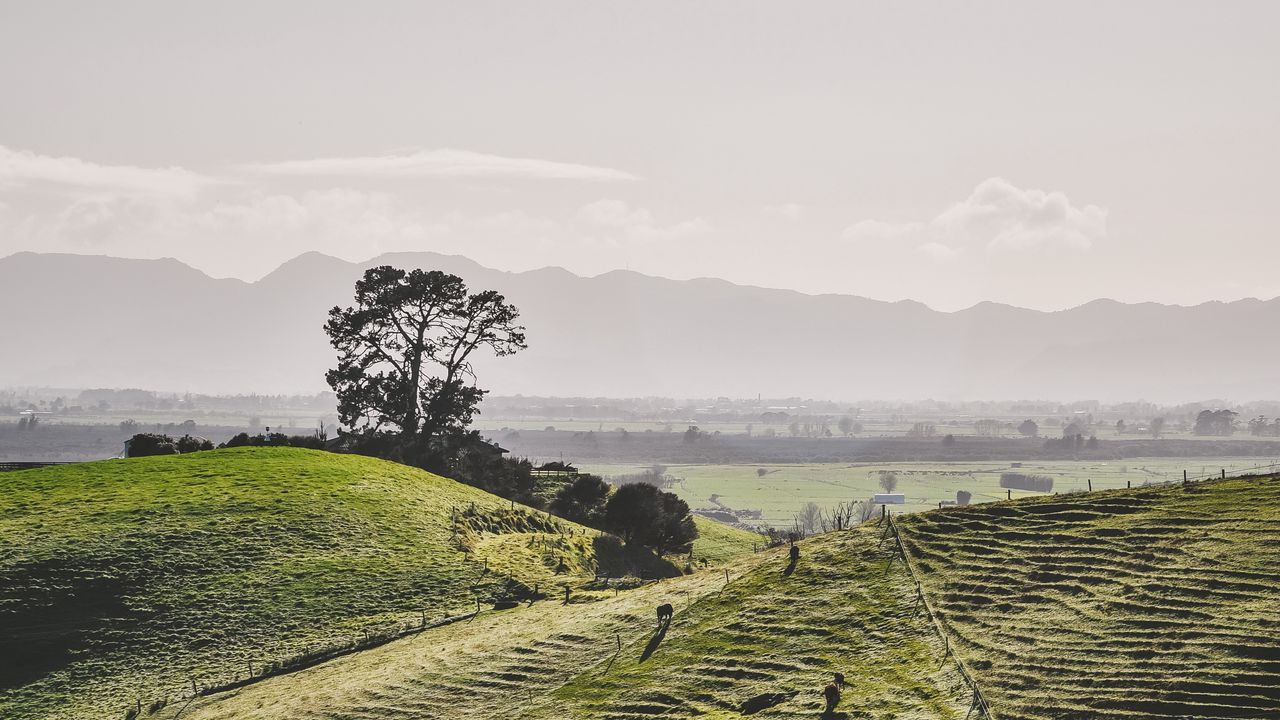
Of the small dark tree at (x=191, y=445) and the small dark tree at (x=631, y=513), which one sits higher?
the small dark tree at (x=191, y=445)

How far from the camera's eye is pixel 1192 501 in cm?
4284

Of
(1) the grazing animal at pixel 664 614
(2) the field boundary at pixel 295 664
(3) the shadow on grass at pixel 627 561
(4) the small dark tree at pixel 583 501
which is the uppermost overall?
(4) the small dark tree at pixel 583 501

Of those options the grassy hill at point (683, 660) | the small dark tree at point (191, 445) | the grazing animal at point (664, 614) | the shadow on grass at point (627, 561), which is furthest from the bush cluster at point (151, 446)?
the grazing animal at point (664, 614)

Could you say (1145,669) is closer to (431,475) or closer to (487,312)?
(431,475)

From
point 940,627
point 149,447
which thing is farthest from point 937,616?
point 149,447

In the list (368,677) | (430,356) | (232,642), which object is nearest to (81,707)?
(232,642)

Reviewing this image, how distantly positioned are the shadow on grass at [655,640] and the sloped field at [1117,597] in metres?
9.63

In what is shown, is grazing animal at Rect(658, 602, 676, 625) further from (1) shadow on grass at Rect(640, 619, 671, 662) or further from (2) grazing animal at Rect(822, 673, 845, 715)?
(2) grazing animal at Rect(822, 673, 845, 715)

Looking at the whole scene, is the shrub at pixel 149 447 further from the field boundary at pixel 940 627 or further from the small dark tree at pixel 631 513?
the field boundary at pixel 940 627

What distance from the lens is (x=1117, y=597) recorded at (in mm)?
35406

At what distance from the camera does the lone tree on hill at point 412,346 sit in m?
101

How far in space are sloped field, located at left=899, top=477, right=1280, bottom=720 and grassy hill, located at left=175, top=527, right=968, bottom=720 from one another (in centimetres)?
178

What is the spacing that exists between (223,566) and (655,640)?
25.1 meters

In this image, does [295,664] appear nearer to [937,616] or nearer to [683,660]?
[683,660]
